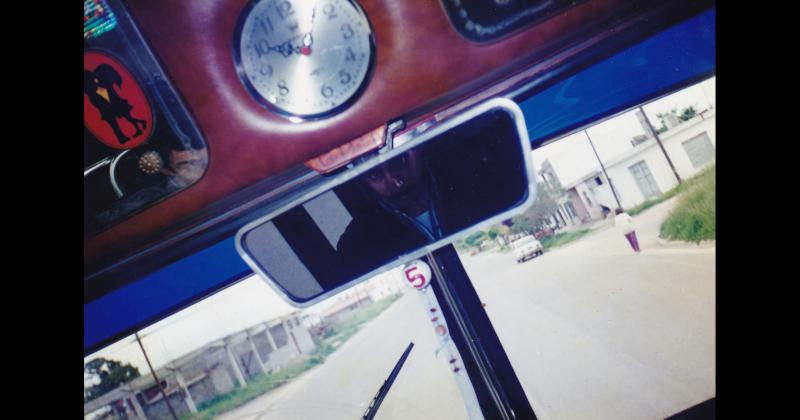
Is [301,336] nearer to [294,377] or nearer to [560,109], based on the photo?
[294,377]

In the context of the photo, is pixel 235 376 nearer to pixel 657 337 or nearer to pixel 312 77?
pixel 657 337

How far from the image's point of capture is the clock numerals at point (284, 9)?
1104 mm

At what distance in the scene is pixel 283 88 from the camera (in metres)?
1.20

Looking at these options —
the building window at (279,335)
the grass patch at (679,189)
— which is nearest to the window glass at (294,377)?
the building window at (279,335)

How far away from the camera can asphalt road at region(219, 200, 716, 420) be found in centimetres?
475

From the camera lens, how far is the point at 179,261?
168 centimetres

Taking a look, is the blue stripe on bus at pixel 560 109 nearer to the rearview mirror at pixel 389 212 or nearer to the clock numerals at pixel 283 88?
the rearview mirror at pixel 389 212

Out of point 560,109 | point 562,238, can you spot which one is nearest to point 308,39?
point 560,109

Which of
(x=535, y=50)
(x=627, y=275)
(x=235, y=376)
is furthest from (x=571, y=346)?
(x=235, y=376)

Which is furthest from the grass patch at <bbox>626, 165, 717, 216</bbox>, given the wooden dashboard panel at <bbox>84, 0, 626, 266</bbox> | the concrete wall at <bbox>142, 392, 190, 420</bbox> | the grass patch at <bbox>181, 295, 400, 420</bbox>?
the concrete wall at <bbox>142, 392, 190, 420</bbox>

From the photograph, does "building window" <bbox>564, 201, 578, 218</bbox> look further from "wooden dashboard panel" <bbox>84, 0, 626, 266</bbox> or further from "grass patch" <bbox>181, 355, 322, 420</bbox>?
"wooden dashboard panel" <bbox>84, 0, 626, 266</bbox>

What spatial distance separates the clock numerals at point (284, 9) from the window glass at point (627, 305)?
1.04 m

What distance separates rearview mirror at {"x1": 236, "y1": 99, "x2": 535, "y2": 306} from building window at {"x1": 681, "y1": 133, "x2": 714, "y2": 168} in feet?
60.7
